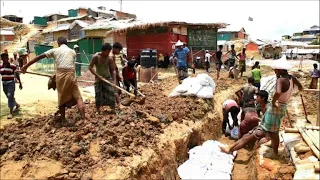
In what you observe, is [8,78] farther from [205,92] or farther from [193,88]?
[205,92]

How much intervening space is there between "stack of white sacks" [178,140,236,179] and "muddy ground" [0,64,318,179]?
0.20 m

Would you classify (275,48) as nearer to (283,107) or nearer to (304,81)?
(304,81)

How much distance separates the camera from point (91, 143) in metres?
4.08

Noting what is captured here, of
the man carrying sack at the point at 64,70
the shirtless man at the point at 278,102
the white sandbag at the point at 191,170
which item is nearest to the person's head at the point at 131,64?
the man carrying sack at the point at 64,70

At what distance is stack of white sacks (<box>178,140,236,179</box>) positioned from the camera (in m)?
4.88

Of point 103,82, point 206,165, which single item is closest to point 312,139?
point 206,165

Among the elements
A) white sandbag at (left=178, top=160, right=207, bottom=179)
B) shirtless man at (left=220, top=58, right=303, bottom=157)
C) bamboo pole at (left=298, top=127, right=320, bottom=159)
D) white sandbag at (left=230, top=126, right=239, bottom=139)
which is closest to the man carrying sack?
white sandbag at (left=178, top=160, right=207, bottom=179)

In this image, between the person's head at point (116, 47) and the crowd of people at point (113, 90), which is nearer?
the crowd of people at point (113, 90)

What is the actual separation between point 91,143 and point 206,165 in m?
2.04

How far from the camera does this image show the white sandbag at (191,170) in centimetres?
484

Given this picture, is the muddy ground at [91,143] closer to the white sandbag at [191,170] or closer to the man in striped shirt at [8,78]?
the white sandbag at [191,170]

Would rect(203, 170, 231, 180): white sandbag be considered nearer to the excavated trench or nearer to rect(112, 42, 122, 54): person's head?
the excavated trench

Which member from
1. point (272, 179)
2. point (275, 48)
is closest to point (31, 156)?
point (272, 179)

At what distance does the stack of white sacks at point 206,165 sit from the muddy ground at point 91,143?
20cm
